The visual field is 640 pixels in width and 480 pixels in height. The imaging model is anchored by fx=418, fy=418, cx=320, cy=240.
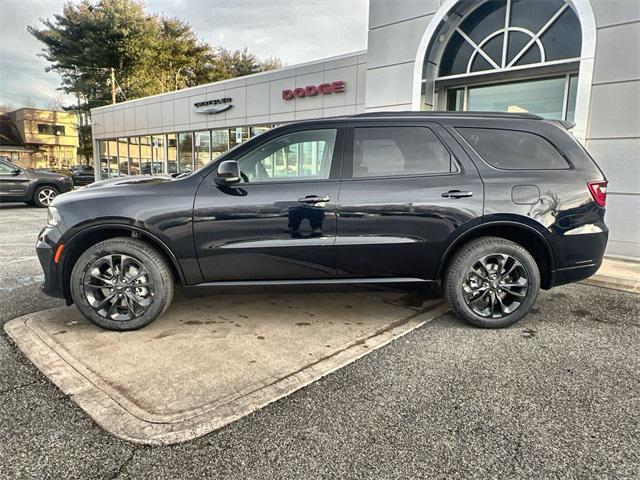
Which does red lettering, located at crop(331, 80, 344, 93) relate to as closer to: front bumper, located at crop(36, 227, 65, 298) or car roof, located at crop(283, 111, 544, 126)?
car roof, located at crop(283, 111, 544, 126)

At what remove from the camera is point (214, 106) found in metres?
17.2

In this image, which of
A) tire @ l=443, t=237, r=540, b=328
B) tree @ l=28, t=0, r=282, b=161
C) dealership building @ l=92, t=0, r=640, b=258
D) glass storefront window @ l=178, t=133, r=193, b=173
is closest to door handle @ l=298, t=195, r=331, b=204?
tire @ l=443, t=237, r=540, b=328

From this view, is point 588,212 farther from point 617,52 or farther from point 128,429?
Result: point 617,52

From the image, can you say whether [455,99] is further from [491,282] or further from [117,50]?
[117,50]

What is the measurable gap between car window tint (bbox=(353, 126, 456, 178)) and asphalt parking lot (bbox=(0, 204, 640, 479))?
1434 mm

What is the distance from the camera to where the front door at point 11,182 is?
40.1 ft

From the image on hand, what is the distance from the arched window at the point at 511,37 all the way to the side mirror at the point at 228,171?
6365 millimetres

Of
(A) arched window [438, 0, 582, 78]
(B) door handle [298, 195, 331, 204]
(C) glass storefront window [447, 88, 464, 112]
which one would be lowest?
(B) door handle [298, 195, 331, 204]

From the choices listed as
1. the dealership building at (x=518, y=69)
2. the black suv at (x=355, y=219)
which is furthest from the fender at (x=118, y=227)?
the dealership building at (x=518, y=69)

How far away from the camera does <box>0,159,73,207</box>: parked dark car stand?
1226cm

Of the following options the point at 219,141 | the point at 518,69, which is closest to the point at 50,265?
the point at 518,69

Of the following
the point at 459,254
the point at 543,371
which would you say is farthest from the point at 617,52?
the point at 543,371

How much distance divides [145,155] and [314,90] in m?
12.9

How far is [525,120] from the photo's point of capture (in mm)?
3715
